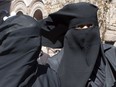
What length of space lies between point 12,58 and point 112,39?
6563 mm

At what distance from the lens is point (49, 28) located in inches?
146

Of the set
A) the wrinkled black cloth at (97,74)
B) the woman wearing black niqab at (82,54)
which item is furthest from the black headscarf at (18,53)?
the woman wearing black niqab at (82,54)

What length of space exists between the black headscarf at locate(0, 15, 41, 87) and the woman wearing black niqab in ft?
0.94

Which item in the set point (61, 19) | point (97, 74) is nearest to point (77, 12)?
point (61, 19)

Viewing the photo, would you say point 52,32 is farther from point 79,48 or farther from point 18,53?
point 18,53

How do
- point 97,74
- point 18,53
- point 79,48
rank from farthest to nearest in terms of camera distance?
point 79,48 → point 97,74 → point 18,53

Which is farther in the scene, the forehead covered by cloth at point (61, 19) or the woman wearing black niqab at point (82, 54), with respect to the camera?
the forehead covered by cloth at point (61, 19)

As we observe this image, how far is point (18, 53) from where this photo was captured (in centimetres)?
320

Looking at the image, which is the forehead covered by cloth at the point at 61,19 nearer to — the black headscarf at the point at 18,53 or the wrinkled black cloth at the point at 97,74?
the wrinkled black cloth at the point at 97,74

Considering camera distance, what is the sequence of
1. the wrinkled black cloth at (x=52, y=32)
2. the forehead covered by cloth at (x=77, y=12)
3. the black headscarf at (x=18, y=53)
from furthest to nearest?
the wrinkled black cloth at (x=52, y=32)
the forehead covered by cloth at (x=77, y=12)
the black headscarf at (x=18, y=53)

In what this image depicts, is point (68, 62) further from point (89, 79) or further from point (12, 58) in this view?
point (12, 58)

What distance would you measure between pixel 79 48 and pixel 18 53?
60cm

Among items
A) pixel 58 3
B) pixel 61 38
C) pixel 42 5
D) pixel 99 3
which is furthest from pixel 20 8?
pixel 61 38

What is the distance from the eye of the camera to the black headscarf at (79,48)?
134 inches
